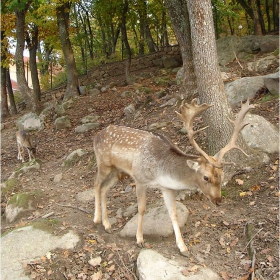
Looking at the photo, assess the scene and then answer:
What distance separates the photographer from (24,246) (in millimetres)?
5074

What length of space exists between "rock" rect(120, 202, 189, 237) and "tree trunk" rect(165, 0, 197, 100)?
5.29 meters

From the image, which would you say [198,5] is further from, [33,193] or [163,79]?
[163,79]

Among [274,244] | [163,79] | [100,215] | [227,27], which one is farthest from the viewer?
[227,27]

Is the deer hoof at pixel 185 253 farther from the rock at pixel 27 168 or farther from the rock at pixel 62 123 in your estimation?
the rock at pixel 62 123

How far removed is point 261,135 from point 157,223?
2974mm

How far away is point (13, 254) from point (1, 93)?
17.2 metres

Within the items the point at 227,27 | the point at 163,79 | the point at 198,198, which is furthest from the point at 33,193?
the point at 227,27

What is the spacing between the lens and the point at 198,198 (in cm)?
611

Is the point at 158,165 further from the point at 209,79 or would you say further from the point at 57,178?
the point at 57,178

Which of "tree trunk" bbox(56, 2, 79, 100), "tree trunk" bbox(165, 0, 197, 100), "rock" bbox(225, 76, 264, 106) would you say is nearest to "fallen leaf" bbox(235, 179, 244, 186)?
"rock" bbox(225, 76, 264, 106)

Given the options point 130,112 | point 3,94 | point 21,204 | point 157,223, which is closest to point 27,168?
point 21,204

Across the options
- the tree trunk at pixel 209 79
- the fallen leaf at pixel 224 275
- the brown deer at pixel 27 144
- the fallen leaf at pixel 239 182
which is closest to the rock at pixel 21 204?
the tree trunk at pixel 209 79

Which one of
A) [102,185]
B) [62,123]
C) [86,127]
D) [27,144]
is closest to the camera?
[102,185]

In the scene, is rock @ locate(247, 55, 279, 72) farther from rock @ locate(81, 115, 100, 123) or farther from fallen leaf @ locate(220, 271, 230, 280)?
fallen leaf @ locate(220, 271, 230, 280)
